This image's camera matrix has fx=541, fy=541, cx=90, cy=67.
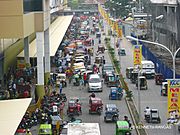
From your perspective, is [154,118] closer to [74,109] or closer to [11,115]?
[74,109]

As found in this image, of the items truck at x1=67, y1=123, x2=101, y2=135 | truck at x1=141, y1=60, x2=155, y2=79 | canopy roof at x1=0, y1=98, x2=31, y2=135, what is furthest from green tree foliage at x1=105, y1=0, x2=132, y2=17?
truck at x1=67, y1=123, x2=101, y2=135

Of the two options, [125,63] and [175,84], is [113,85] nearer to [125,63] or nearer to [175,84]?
[125,63]

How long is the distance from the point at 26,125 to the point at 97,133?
5.86 m

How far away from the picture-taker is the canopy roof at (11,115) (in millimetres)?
16219

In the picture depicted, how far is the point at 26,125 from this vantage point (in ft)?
75.7

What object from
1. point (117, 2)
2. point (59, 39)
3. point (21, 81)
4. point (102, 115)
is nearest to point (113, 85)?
point (21, 81)

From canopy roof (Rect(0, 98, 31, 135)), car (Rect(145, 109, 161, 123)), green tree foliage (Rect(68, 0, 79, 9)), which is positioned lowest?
car (Rect(145, 109, 161, 123))

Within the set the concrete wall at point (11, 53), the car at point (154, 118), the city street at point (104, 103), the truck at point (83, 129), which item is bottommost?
the city street at point (104, 103)

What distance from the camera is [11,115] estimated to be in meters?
18.2

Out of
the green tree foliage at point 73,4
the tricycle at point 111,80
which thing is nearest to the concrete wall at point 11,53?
the tricycle at point 111,80

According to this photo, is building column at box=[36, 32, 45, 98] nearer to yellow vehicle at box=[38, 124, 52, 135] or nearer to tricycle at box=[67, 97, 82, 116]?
tricycle at box=[67, 97, 82, 116]

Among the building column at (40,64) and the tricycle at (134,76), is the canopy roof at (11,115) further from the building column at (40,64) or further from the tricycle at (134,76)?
the tricycle at (134,76)

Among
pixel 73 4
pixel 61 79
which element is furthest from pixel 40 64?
pixel 73 4

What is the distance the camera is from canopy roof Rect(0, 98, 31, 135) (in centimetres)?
1622
